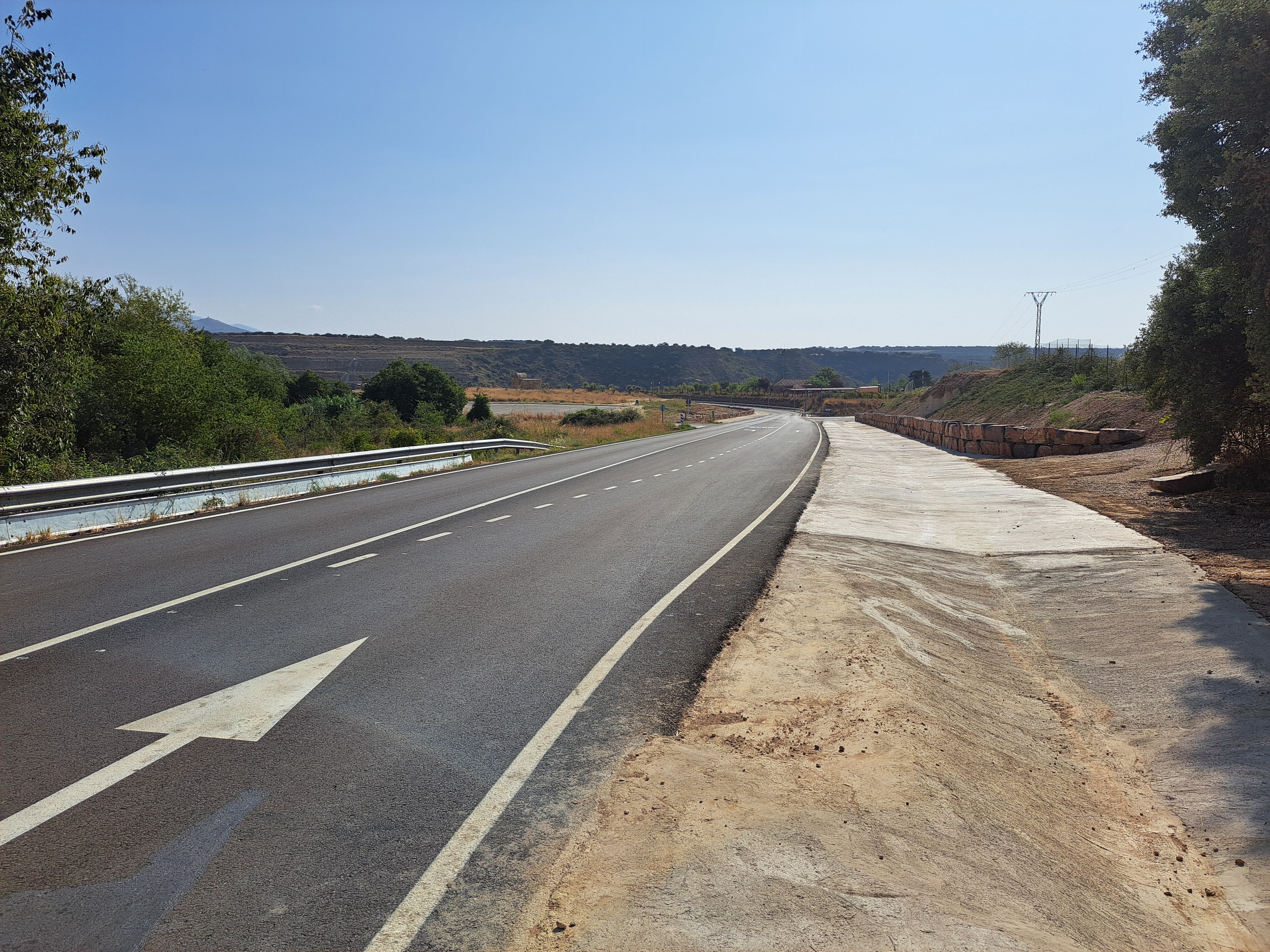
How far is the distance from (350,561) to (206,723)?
541 cm

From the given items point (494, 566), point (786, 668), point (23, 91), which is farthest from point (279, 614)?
point (23, 91)

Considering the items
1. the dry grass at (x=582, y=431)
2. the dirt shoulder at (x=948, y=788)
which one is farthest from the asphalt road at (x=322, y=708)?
the dry grass at (x=582, y=431)

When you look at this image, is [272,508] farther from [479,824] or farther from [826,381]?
[826,381]

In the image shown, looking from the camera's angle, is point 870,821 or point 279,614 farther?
point 279,614

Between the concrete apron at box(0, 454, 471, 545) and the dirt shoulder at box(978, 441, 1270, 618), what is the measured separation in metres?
14.7

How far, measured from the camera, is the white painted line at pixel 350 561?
32.7 feet

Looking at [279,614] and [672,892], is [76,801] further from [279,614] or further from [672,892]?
[279,614]

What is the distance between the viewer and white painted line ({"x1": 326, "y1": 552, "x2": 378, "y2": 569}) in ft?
32.7

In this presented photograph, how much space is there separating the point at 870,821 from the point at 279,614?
5.70 metres

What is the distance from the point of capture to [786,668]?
6.55m

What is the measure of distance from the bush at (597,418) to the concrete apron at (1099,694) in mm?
51253

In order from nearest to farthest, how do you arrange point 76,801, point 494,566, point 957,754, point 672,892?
point 672,892
point 76,801
point 957,754
point 494,566

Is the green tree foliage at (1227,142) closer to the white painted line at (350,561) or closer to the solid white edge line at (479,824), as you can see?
the solid white edge line at (479,824)

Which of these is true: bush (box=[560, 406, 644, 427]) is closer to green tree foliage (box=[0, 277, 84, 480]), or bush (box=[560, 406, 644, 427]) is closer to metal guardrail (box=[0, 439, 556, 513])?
metal guardrail (box=[0, 439, 556, 513])
